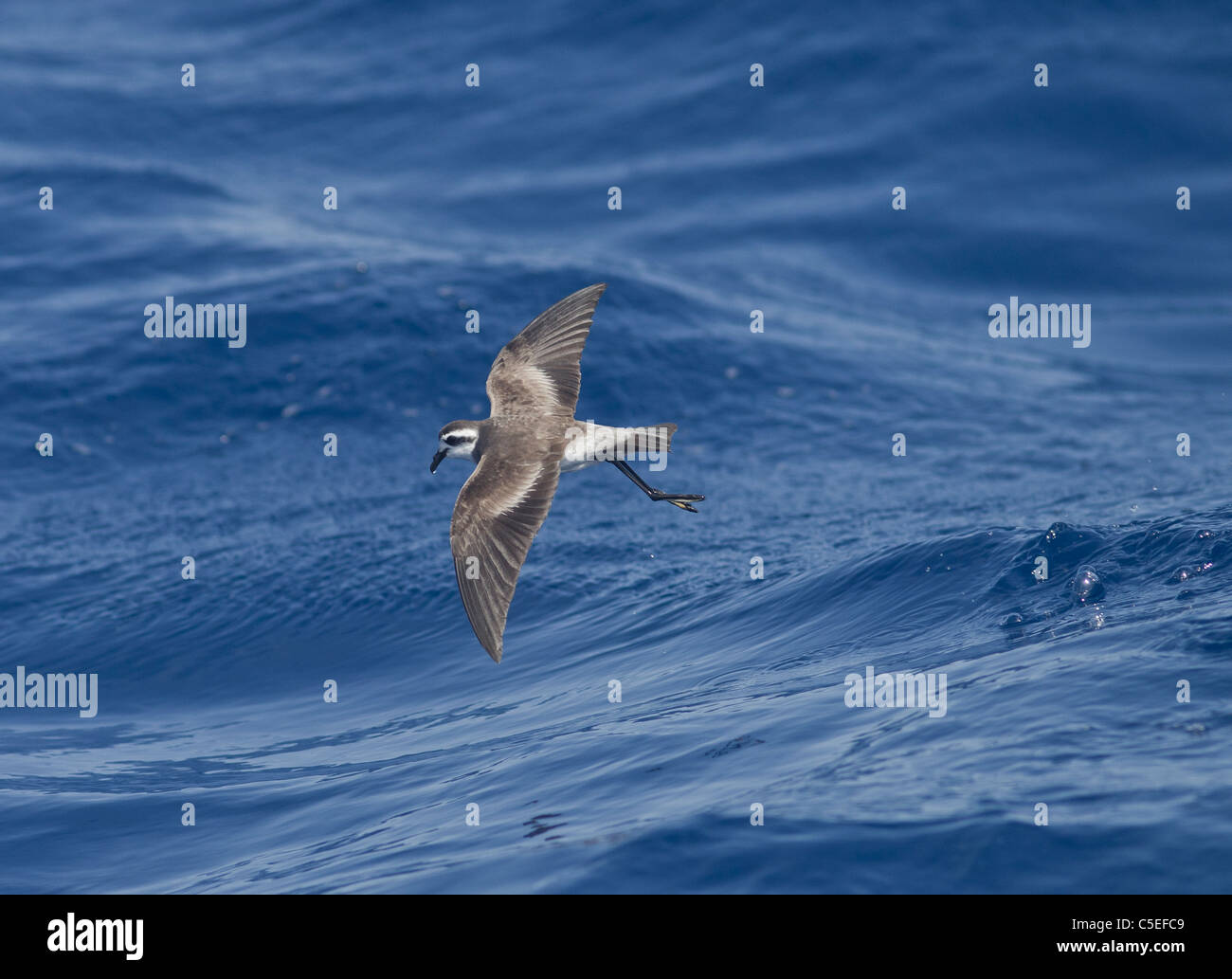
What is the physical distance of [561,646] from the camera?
528 inches

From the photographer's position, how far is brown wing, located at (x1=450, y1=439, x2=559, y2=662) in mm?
8141

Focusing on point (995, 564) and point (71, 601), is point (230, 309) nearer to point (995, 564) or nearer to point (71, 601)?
point (71, 601)

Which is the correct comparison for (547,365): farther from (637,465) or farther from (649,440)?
(637,465)

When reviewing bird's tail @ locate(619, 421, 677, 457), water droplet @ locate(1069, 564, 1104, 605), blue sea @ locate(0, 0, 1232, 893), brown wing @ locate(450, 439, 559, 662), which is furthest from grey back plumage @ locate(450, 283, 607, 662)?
water droplet @ locate(1069, 564, 1104, 605)

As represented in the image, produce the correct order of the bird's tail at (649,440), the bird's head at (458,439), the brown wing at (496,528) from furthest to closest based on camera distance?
1. the bird's head at (458,439)
2. the bird's tail at (649,440)
3. the brown wing at (496,528)

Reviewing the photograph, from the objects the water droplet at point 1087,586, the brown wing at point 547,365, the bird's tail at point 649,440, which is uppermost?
the brown wing at point 547,365

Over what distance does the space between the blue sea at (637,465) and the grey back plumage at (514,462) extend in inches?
61.4

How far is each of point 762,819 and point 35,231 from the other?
18.8m

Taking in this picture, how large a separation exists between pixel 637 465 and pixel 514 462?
10.2 m

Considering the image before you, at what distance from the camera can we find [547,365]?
10648 mm

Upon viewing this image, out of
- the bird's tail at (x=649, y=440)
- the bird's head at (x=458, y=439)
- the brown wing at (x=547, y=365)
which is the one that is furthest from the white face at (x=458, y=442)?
the bird's tail at (x=649, y=440)

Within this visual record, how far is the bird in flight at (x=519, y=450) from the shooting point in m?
8.36

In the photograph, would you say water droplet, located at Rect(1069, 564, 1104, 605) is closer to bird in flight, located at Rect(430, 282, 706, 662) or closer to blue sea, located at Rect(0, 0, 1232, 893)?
blue sea, located at Rect(0, 0, 1232, 893)

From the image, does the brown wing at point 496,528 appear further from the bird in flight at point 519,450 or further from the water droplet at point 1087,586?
the water droplet at point 1087,586
